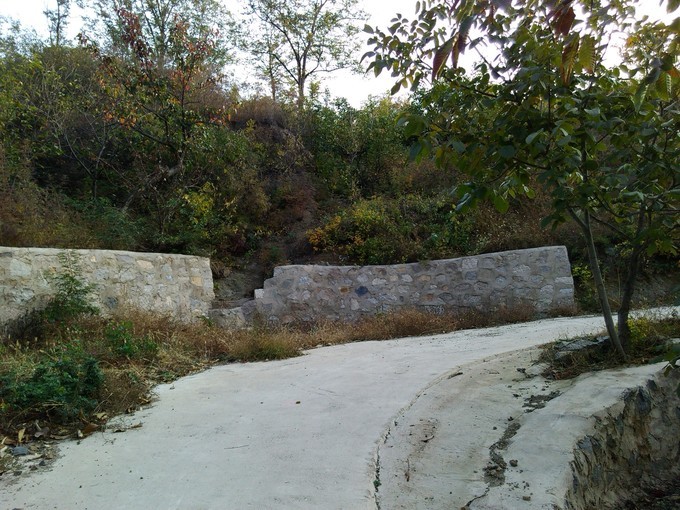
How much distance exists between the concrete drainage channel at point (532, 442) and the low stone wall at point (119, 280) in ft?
17.0

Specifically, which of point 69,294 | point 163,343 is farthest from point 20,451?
point 69,294

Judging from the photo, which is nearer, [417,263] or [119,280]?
[119,280]

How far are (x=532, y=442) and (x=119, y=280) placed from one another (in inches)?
256

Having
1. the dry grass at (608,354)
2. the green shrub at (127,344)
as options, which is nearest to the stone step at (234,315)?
the green shrub at (127,344)

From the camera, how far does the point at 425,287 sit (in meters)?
9.38

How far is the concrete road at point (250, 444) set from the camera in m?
2.91

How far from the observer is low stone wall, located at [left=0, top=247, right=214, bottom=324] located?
6.52 m

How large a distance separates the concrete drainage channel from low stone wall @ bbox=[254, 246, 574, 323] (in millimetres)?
4446

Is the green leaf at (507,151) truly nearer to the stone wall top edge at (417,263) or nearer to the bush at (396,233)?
the bush at (396,233)

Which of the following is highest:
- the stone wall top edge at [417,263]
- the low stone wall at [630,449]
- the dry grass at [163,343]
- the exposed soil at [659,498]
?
the stone wall top edge at [417,263]

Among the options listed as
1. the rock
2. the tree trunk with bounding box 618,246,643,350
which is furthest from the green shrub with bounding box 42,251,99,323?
the tree trunk with bounding box 618,246,643,350

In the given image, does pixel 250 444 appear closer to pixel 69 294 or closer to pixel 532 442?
pixel 532 442

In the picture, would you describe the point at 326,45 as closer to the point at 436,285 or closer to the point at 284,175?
the point at 284,175

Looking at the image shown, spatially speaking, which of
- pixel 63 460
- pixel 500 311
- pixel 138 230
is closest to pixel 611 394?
pixel 63 460
